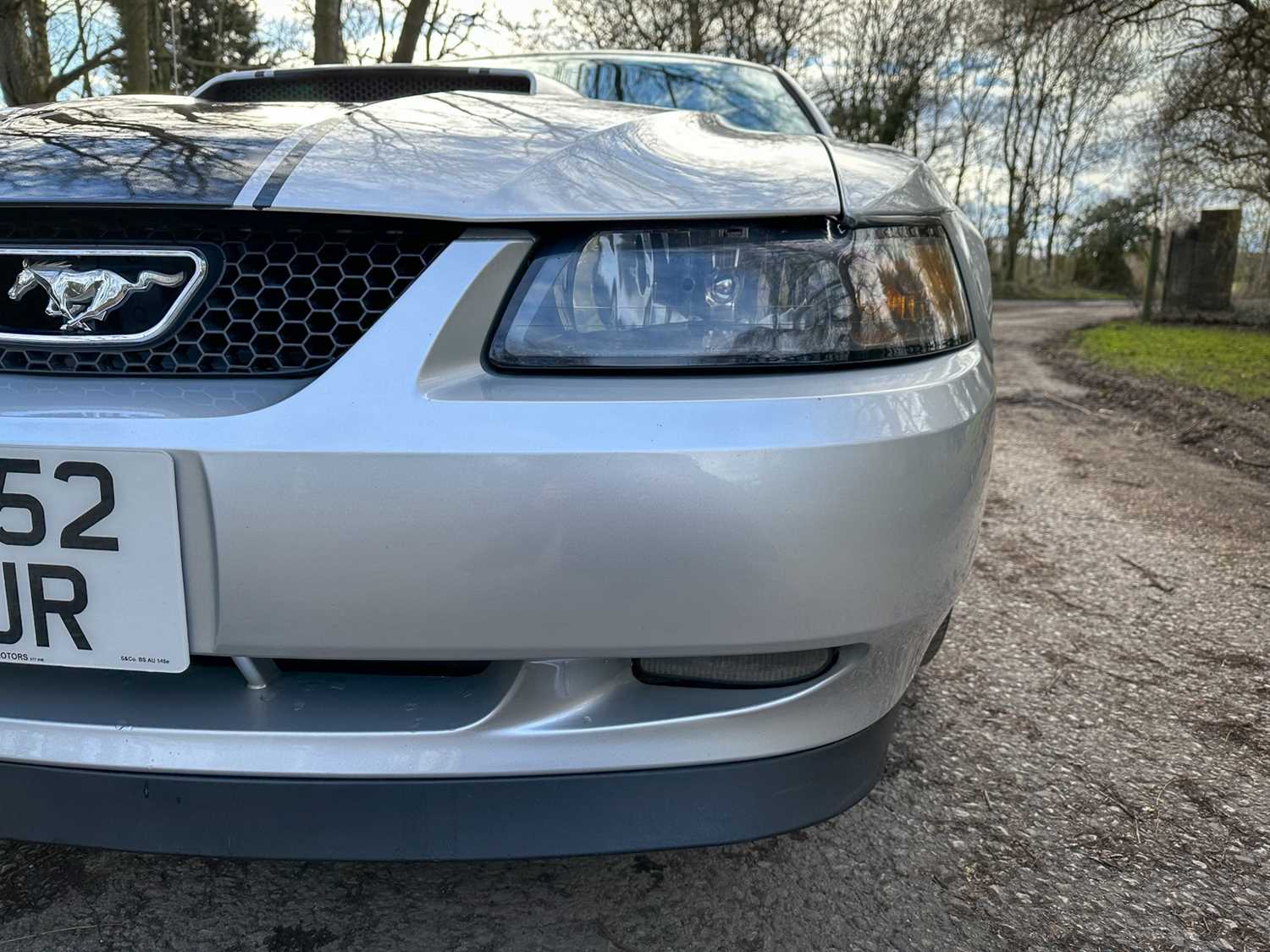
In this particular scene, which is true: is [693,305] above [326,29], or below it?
below

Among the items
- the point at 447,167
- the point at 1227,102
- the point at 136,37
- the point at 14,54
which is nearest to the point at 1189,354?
the point at 1227,102

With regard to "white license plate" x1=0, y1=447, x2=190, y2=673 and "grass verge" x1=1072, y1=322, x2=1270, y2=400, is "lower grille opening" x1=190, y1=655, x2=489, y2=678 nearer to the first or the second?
"white license plate" x1=0, y1=447, x2=190, y2=673

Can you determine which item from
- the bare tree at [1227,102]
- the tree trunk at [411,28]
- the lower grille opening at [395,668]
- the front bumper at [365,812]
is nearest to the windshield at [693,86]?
the lower grille opening at [395,668]

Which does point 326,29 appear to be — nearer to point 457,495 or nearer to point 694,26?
point 457,495

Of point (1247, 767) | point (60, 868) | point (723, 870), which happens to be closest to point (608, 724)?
point (723, 870)

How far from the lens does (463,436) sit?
40.6 inches

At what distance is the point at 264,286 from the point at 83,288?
0.21 m

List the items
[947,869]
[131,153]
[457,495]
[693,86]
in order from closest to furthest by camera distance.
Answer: [457,495], [131,153], [947,869], [693,86]

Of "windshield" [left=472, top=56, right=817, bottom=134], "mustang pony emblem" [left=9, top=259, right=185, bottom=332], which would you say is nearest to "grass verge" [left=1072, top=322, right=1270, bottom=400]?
"windshield" [left=472, top=56, right=817, bottom=134]

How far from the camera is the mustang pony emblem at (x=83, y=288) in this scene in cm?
115

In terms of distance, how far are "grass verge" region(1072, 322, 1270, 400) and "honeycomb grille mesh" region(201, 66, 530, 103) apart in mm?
5767

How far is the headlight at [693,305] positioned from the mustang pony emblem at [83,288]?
44 cm

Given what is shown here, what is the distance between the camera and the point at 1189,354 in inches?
333

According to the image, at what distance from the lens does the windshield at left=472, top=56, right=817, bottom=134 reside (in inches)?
107
